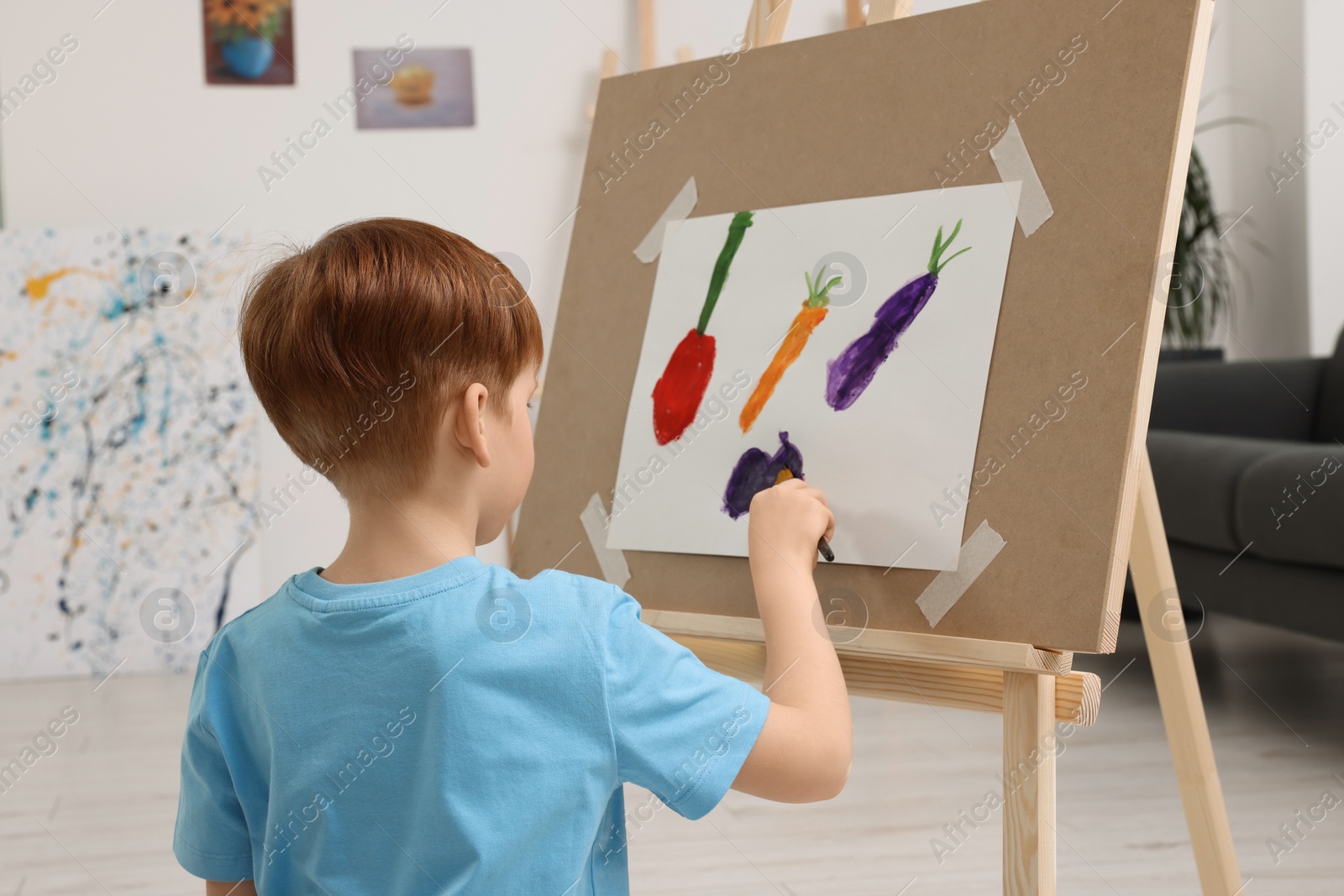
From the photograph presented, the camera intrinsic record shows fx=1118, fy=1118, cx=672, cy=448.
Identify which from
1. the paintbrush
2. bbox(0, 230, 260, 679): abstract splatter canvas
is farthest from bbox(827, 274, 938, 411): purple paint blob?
bbox(0, 230, 260, 679): abstract splatter canvas

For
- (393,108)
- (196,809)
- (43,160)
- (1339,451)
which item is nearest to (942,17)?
(196,809)

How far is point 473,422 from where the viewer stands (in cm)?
69

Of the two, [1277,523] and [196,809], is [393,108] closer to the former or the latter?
[1277,523]

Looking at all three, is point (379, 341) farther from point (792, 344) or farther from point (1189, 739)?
point (1189, 739)

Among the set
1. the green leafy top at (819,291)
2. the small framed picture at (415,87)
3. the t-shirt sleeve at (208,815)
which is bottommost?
the t-shirt sleeve at (208,815)

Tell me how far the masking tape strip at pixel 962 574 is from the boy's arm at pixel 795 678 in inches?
4.3

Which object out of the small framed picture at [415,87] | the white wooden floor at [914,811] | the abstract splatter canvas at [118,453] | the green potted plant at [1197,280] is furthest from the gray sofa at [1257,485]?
the abstract splatter canvas at [118,453]

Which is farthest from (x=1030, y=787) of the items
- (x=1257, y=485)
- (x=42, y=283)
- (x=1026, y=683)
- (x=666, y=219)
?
(x=42, y=283)

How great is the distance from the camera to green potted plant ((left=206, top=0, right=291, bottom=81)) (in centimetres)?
319

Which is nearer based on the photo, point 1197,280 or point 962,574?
point 962,574

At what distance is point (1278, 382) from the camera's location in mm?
2771

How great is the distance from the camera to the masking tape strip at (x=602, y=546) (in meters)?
1.16

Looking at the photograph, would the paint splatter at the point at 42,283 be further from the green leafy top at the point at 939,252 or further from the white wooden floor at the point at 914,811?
the green leafy top at the point at 939,252

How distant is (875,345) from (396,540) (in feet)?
1.68
